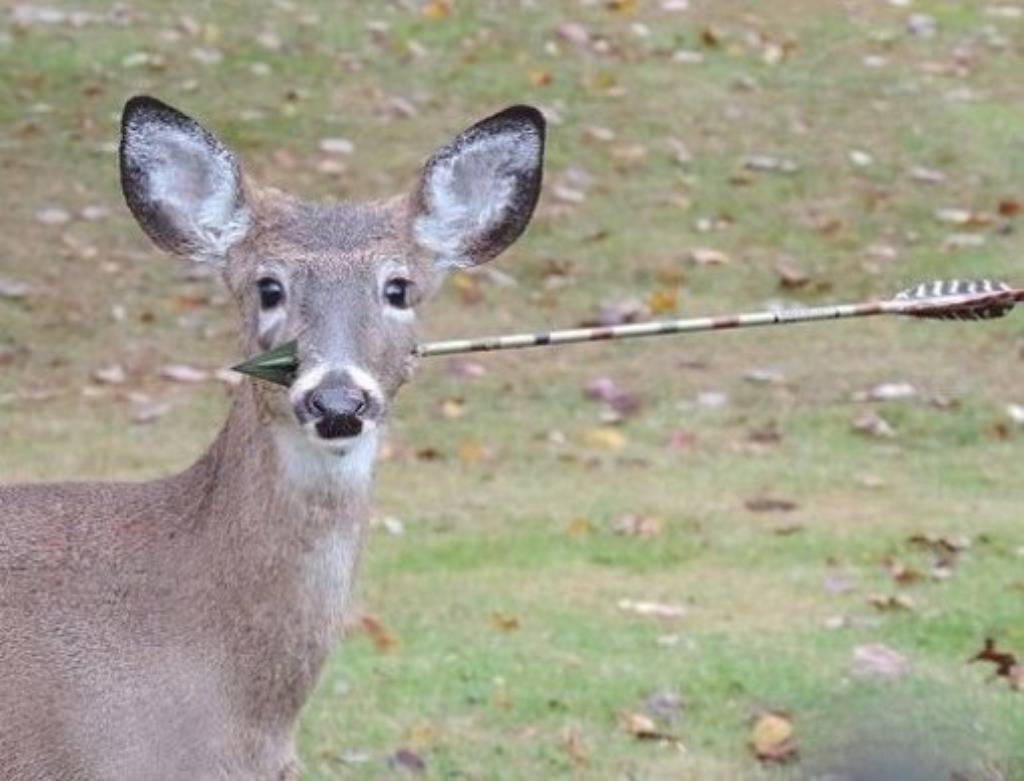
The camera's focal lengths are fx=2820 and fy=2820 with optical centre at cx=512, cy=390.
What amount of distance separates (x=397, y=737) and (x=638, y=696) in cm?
80

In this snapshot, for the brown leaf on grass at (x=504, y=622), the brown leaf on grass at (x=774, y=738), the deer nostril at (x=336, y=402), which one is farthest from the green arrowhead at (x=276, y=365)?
the brown leaf on grass at (x=504, y=622)

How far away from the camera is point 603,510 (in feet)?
34.1

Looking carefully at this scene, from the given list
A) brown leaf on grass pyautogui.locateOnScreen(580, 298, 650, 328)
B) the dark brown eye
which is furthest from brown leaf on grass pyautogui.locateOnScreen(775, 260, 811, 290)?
the dark brown eye

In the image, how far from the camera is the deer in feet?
16.4

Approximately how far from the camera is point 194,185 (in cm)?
549

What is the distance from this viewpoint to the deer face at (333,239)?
4.98 meters

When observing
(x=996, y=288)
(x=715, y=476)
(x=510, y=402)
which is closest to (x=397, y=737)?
(x=996, y=288)

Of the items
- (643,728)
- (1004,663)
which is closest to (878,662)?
(1004,663)

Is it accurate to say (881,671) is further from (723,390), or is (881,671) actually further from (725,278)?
(725,278)

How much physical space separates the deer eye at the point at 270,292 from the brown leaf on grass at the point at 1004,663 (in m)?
3.61

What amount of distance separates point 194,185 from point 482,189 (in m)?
0.57

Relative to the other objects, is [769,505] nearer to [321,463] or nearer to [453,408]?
[453,408]

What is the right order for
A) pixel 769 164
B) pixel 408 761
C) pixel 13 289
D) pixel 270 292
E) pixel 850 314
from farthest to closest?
pixel 769 164
pixel 13 289
pixel 408 761
pixel 850 314
pixel 270 292

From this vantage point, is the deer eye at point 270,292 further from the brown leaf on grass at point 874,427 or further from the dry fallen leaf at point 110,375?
the dry fallen leaf at point 110,375
